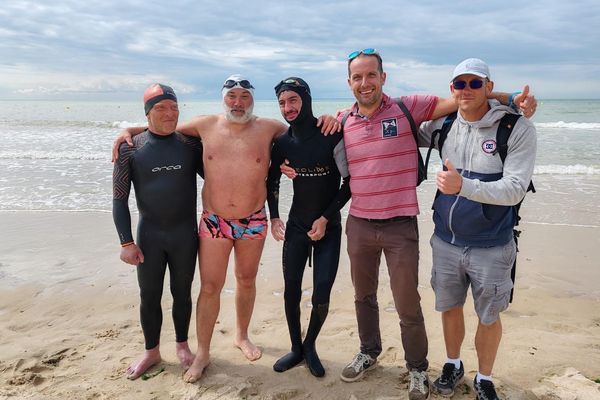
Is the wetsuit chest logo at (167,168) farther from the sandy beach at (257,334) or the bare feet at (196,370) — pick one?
the sandy beach at (257,334)

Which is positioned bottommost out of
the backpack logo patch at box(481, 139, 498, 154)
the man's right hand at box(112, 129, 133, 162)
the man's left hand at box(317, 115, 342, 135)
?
the backpack logo patch at box(481, 139, 498, 154)

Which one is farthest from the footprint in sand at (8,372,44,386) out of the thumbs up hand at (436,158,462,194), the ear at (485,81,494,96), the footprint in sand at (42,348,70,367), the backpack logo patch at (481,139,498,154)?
the ear at (485,81,494,96)

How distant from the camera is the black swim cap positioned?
367 cm

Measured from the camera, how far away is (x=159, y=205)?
148 inches

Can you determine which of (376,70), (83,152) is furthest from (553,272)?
(83,152)

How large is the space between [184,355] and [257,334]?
0.89 metres

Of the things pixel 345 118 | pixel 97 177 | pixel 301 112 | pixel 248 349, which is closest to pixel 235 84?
pixel 301 112

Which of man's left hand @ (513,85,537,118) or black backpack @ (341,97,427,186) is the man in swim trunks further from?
man's left hand @ (513,85,537,118)

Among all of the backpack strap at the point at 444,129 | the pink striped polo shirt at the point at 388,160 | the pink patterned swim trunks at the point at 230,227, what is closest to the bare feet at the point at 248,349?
the pink patterned swim trunks at the point at 230,227

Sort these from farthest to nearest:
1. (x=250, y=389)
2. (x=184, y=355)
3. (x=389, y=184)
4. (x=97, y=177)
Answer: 1. (x=97, y=177)
2. (x=184, y=355)
3. (x=250, y=389)
4. (x=389, y=184)

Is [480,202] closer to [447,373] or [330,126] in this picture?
[330,126]

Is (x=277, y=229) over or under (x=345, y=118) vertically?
under

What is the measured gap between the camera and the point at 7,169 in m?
13.0

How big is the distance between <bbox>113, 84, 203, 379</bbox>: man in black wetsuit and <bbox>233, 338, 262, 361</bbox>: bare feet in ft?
2.84
